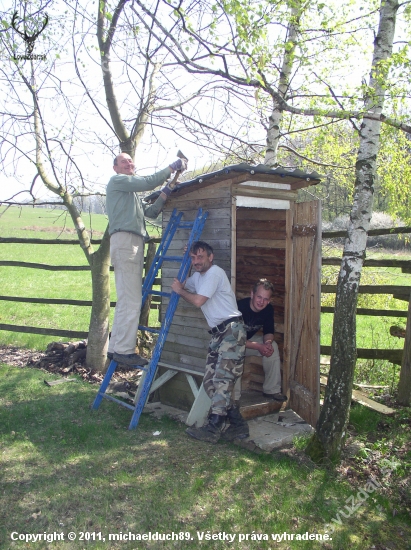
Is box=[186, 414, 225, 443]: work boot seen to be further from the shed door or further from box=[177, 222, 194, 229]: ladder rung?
box=[177, 222, 194, 229]: ladder rung

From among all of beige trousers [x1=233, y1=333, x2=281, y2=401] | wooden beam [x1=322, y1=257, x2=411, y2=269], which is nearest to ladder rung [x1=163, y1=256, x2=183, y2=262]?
beige trousers [x1=233, y1=333, x2=281, y2=401]

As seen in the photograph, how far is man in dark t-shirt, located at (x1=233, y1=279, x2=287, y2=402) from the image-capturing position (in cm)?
546

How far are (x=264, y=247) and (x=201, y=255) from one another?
166 cm

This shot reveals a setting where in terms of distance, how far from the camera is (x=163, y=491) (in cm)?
375

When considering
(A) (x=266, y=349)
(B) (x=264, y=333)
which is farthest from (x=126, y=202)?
(A) (x=266, y=349)

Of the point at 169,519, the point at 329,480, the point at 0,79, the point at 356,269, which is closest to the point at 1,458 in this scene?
the point at 169,519

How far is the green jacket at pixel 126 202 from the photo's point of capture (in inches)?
203

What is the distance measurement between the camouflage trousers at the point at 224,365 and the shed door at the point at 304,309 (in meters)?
0.85

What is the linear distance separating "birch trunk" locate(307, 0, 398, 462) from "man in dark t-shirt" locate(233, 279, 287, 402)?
3.93 feet

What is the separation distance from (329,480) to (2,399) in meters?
3.84

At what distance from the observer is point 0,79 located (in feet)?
22.3

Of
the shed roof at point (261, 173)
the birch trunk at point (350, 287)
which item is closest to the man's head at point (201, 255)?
the shed roof at point (261, 173)

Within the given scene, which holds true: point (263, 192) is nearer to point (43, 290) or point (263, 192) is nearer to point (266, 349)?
point (266, 349)

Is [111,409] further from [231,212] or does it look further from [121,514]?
[231,212]
